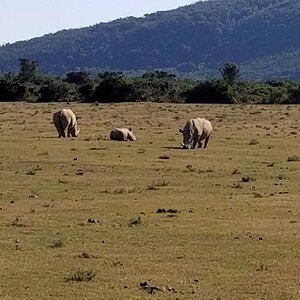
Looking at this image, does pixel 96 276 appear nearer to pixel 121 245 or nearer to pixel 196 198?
pixel 121 245

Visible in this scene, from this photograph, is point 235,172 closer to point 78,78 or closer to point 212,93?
point 212,93

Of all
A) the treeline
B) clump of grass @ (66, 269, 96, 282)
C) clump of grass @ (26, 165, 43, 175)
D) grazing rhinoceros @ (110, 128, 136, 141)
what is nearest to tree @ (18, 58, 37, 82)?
the treeline

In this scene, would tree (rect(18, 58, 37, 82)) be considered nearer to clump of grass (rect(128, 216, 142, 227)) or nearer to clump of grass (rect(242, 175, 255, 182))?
clump of grass (rect(242, 175, 255, 182))

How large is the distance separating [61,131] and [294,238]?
25124 mm

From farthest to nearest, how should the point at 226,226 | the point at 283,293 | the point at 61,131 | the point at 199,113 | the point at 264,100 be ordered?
the point at 264,100 < the point at 199,113 < the point at 61,131 < the point at 226,226 < the point at 283,293

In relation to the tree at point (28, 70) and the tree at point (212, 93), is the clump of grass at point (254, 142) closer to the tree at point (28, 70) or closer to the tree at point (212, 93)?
the tree at point (212, 93)

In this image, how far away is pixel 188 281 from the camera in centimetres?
1228

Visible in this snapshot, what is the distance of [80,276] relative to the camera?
12.4 meters

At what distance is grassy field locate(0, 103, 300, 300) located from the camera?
12.2 meters

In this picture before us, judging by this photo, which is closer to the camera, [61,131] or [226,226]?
[226,226]

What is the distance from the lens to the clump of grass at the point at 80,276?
12.3 m

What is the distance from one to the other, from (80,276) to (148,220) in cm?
507

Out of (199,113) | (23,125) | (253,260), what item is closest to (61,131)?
(23,125)

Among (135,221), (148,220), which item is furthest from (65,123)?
(135,221)
